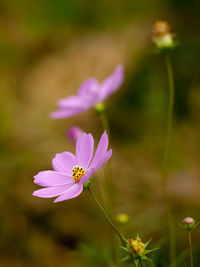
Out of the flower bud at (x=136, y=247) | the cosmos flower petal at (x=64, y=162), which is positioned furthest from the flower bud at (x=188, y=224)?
the cosmos flower petal at (x=64, y=162)

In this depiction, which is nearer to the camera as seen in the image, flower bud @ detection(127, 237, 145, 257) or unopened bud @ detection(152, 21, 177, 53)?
flower bud @ detection(127, 237, 145, 257)

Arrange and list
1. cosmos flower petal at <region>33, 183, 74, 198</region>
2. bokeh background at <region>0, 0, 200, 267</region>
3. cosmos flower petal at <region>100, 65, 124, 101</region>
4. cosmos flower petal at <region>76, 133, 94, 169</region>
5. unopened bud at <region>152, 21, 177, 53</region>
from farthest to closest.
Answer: bokeh background at <region>0, 0, 200, 267</region>, cosmos flower petal at <region>100, 65, 124, 101</region>, unopened bud at <region>152, 21, 177, 53</region>, cosmos flower petal at <region>76, 133, 94, 169</region>, cosmos flower petal at <region>33, 183, 74, 198</region>

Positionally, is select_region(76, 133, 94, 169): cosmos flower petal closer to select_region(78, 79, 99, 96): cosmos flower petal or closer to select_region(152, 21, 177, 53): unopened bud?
select_region(152, 21, 177, 53): unopened bud

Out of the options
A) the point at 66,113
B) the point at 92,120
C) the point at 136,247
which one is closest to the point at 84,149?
the point at 136,247

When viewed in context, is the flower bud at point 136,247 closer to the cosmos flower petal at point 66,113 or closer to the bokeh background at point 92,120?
the bokeh background at point 92,120

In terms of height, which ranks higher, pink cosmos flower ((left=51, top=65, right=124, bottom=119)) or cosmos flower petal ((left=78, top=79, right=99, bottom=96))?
cosmos flower petal ((left=78, top=79, right=99, bottom=96))

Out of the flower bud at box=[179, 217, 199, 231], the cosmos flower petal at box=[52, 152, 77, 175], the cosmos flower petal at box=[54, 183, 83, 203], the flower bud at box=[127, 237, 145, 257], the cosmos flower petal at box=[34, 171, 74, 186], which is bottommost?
the flower bud at box=[127, 237, 145, 257]

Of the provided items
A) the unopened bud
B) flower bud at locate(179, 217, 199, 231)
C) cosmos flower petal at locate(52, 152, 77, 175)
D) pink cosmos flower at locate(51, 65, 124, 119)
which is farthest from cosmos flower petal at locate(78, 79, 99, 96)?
flower bud at locate(179, 217, 199, 231)
